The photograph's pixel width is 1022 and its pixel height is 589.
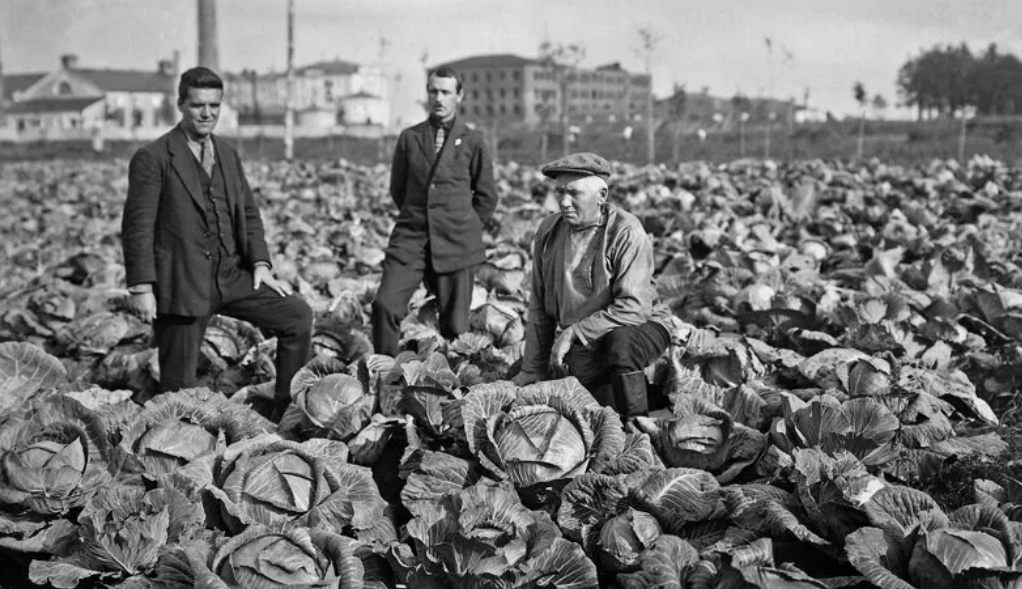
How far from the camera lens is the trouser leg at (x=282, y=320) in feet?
17.4

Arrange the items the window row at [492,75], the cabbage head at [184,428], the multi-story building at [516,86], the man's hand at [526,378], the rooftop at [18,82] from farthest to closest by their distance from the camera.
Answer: the window row at [492,75]
the multi-story building at [516,86]
the rooftop at [18,82]
the man's hand at [526,378]
the cabbage head at [184,428]

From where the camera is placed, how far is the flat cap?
4.28 metres

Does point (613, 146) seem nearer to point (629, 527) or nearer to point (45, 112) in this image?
point (629, 527)

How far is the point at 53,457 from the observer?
422 centimetres

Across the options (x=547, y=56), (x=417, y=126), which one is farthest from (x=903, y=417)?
(x=547, y=56)

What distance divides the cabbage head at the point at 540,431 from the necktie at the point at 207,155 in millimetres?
1932

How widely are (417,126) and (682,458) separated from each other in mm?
3004

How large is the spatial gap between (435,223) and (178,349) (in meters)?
1.70

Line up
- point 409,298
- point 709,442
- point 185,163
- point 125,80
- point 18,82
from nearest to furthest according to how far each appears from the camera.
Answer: point 709,442, point 185,163, point 409,298, point 125,80, point 18,82

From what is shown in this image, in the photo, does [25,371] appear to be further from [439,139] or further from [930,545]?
[930,545]

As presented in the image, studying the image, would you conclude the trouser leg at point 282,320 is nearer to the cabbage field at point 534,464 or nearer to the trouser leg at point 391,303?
the cabbage field at point 534,464

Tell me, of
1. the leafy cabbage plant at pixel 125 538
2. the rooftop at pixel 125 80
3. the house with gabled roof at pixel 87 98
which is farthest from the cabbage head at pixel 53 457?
the rooftop at pixel 125 80

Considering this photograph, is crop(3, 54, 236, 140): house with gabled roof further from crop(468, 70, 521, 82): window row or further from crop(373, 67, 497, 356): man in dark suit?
crop(373, 67, 497, 356): man in dark suit

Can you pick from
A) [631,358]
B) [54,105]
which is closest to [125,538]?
[631,358]
